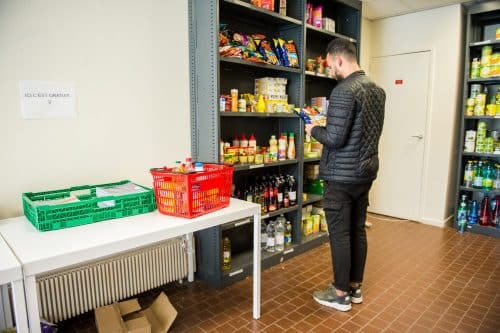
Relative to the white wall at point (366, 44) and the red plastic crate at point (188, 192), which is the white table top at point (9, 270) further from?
the white wall at point (366, 44)

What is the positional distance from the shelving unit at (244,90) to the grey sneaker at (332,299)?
66cm

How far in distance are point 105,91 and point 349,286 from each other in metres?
2.25

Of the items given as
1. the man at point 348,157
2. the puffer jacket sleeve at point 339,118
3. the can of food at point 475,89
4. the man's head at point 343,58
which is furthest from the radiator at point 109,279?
the can of food at point 475,89

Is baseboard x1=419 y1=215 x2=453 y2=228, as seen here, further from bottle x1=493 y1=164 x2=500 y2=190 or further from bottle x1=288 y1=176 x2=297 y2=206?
bottle x1=288 y1=176 x2=297 y2=206

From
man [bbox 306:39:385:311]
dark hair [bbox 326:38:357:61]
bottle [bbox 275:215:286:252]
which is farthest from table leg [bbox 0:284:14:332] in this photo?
dark hair [bbox 326:38:357:61]

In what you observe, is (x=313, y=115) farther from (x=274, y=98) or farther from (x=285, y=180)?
(x=285, y=180)

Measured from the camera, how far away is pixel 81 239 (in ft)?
5.33

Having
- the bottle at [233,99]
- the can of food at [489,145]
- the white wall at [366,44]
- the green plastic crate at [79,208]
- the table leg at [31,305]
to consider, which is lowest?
the table leg at [31,305]

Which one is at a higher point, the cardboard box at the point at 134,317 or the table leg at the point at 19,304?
the table leg at the point at 19,304

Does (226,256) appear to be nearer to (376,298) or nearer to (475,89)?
(376,298)

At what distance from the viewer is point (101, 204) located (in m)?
1.90

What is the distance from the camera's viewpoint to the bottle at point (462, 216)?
4246 millimetres

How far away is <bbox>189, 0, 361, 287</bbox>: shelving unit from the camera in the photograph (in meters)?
2.68

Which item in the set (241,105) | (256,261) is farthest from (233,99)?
(256,261)
